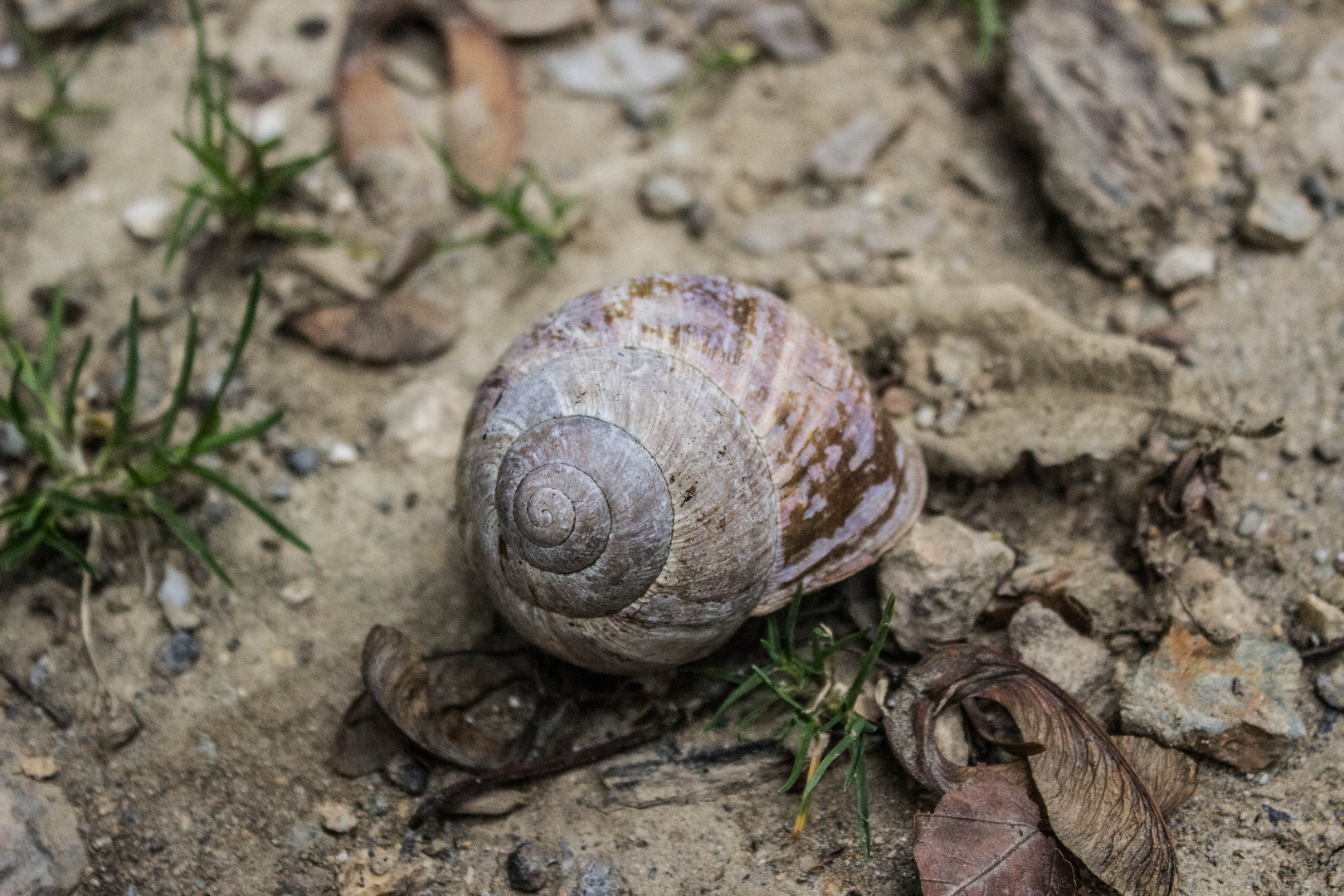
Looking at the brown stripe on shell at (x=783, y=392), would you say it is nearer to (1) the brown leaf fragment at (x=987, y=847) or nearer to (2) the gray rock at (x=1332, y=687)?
(1) the brown leaf fragment at (x=987, y=847)

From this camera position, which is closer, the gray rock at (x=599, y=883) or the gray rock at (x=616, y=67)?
the gray rock at (x=599, y=883)

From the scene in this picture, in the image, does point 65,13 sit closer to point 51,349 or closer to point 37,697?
point 51,349

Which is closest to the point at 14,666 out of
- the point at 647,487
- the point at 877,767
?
the point at 647,487

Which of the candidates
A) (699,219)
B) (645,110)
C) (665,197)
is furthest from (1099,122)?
(645,110)

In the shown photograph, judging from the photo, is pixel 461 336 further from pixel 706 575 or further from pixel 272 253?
pixel 706 575

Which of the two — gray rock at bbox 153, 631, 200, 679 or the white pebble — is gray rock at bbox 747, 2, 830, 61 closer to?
the white pebble

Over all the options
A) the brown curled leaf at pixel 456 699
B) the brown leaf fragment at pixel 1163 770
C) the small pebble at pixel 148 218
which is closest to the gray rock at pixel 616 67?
the small pebble at pixel 148 218

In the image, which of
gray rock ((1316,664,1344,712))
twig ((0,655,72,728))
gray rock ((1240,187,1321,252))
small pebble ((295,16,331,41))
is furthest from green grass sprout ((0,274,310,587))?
gray rock ((1240,187,1321,252))
